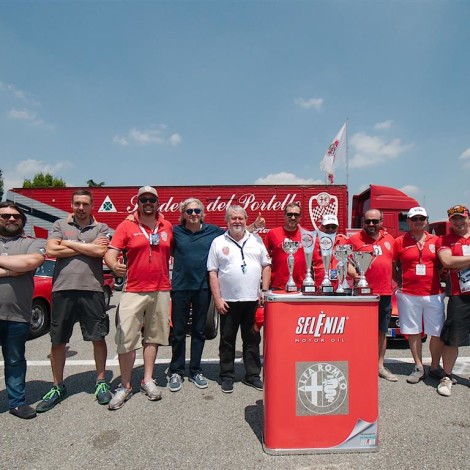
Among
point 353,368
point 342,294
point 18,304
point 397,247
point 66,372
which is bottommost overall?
point 66,372

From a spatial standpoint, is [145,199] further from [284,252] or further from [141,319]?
[284,252]

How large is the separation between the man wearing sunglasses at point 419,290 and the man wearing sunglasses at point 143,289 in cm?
250

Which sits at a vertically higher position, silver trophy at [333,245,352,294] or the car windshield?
silver trophy at [333,245,352,294]

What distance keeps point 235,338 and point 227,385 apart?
0.46 m

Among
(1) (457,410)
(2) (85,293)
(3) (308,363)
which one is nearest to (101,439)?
(2) (85,293)

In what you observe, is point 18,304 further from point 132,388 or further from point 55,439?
point 132,388

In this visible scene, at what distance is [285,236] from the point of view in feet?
12.3

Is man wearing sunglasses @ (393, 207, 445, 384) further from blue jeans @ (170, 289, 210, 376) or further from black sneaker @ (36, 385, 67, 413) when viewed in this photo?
black sneaker @ (36, 385, 67, 413)

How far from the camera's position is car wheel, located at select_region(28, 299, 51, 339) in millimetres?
5730

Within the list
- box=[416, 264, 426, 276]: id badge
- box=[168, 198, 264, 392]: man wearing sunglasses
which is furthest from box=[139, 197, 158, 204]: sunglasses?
box=[416, 264, 426, 276]: id badge

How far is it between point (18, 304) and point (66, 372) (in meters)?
1.53

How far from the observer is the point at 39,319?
5.86m

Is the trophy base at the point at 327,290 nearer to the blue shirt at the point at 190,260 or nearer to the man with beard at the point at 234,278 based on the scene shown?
the man with beard at the point at 234,278

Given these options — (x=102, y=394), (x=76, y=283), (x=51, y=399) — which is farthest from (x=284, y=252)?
(x=51, y=399)
